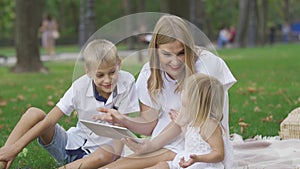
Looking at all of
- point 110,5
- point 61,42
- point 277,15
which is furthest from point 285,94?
point 277,15

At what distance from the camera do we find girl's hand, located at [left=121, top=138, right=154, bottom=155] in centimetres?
451

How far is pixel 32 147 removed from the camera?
239 inches

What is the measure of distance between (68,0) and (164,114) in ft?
167

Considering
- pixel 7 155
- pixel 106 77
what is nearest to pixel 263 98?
pixel 106 77

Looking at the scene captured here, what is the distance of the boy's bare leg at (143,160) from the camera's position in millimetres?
4582

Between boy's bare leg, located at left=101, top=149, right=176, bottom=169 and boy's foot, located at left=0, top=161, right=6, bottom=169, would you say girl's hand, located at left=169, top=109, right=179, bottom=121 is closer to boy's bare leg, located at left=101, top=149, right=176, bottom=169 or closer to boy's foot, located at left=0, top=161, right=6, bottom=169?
boy's bare leg, located at left=101, top=149, right=176, bottom=169

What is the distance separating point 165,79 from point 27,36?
36.2 feet

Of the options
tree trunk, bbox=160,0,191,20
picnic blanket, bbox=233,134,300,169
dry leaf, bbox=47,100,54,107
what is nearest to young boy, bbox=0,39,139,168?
picnic blanket, bbox=233,134,300,169

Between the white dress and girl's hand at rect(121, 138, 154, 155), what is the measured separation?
198mm

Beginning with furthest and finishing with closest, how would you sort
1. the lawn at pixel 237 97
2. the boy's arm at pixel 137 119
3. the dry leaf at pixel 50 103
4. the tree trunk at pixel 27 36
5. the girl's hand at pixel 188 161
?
the tree trunk at pixel 27 36 < the dry leaf at pixel 50 103 < the lawn at pixel 237 97 < the boy's arm at pixel 137 119 < the girl's hand at pixel 188 161

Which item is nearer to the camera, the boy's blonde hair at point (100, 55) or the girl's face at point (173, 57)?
the girl's face at point (173, 57)

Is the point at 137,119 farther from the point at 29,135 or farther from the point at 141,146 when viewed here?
the point at 29,135

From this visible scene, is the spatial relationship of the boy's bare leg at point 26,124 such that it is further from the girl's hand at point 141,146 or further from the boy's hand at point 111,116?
the girl's hand at point 141,146

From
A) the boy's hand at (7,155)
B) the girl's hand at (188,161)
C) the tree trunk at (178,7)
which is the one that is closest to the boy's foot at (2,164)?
the boy's hand at (7,155)
